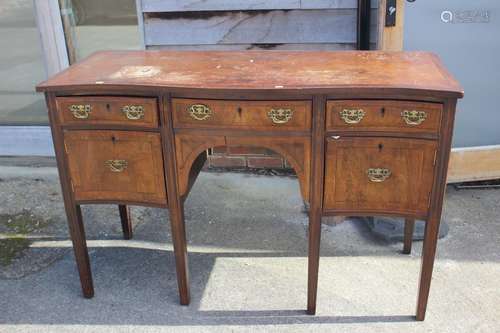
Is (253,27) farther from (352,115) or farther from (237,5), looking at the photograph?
(352,115)

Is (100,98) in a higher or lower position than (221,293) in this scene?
higher

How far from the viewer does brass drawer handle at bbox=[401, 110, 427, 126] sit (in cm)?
184

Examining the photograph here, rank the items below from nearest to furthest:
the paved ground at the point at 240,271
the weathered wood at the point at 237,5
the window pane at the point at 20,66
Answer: the paved ground at the point at 240,271
the weathered wood at the point at 237,5
the window pane at the point at 20,66

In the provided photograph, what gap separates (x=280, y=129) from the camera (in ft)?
6.35

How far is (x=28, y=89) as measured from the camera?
3.83 meters

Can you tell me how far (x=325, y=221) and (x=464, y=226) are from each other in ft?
2.37

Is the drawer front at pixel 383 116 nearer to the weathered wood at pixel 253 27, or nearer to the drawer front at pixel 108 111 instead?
the drawer front at pixel 108 111

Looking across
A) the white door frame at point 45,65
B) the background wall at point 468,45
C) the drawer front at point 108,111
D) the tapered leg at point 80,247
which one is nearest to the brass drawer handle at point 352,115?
the drawer front at point 108,111

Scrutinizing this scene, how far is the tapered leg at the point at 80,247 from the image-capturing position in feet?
7.23

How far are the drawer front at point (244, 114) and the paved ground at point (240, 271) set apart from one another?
810 mm

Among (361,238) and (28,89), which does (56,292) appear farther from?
(28,89)

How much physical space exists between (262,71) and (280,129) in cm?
29

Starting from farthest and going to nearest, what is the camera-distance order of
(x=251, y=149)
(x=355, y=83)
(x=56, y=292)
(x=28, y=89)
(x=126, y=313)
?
(x=28, y=89) → (x=251, y=149) → (x=56, y=292) → (x=126, y=313) → (x=355, y=83)

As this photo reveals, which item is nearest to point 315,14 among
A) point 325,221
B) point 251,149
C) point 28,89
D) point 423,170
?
point 251,149
